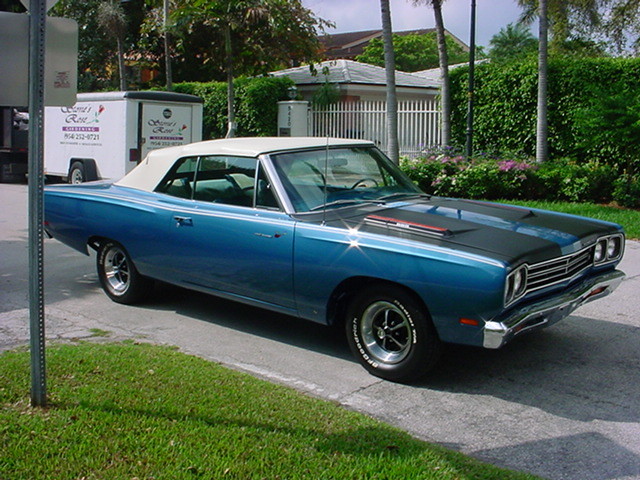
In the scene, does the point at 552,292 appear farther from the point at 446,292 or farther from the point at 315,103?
the point at 315,103

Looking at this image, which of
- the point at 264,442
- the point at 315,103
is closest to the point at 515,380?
the point at 264,442

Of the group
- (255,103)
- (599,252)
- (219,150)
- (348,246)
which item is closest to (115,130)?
(255,103)

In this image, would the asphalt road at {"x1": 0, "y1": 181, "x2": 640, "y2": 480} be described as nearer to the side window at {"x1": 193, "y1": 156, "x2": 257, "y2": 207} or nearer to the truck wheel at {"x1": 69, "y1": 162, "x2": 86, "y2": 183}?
the side window at {"x1": 193, "y1": 156, "x2": 257, "y2": 207}

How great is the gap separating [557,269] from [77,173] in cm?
1500

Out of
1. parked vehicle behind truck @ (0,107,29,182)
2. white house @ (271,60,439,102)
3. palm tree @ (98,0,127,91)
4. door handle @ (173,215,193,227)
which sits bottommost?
door handle @ (173,215,193,227)

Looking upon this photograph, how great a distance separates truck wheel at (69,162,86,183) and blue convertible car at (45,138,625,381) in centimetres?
1092

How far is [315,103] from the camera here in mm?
22672

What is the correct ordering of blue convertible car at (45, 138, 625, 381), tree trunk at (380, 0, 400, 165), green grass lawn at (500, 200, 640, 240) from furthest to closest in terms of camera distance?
tree trunk at (380, 0, 400, 165)
green grass lawn at (500, 200, 640, 240)
blue convertible car at (45, 138, 625, 381)

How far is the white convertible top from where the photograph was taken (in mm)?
6188

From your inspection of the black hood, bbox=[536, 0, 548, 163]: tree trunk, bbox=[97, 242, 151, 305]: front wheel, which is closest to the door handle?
bbox=[97, 242, 151, 305]: front wheel

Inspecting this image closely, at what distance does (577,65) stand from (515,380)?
13058 millimetres

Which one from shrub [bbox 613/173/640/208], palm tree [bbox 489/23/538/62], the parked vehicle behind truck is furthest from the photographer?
palm tree [bbox 489/23/538/62]

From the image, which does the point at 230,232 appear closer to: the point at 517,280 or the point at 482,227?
the point at 482,227

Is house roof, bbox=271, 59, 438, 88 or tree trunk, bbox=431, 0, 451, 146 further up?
house roof, bbox=271, 59, 438, 88
